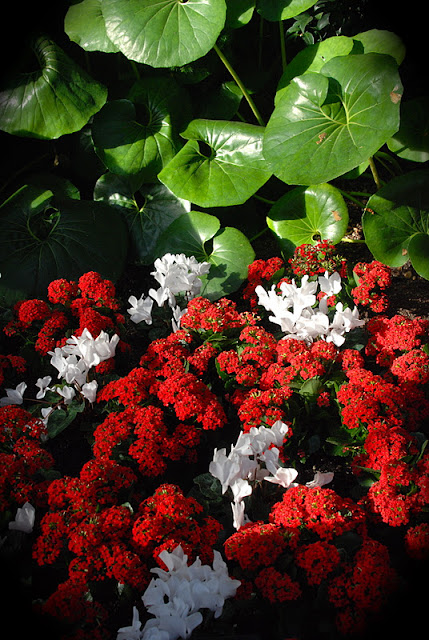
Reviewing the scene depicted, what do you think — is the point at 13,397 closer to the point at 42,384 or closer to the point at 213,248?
the point at 42,384

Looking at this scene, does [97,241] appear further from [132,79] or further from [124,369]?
[132,79]

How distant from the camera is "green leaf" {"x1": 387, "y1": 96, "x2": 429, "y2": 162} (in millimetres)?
2525

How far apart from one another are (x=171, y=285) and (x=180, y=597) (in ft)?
3.81

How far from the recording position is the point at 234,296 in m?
2.53

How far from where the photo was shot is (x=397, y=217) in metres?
2.32

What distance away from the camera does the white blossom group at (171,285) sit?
6.64ft

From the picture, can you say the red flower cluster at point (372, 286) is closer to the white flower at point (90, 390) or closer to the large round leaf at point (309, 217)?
the large round leaf at point (309, 217)

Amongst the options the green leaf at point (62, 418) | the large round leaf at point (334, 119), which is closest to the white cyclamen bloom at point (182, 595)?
the green leaf at point (62, 418)

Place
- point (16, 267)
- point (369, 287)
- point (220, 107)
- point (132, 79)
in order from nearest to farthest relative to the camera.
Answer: point (369, 287), point (16, 267), point (220, 107), point (132, 79)

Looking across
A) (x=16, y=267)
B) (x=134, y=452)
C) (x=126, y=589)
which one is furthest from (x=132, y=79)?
(x=126, y=589)

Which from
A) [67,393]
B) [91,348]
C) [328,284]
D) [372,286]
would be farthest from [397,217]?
[67,393]

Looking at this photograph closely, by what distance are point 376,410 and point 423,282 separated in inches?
44.8

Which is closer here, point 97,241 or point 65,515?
point 65,515

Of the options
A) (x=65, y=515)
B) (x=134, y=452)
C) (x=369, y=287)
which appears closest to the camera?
(x=65, y=515)
